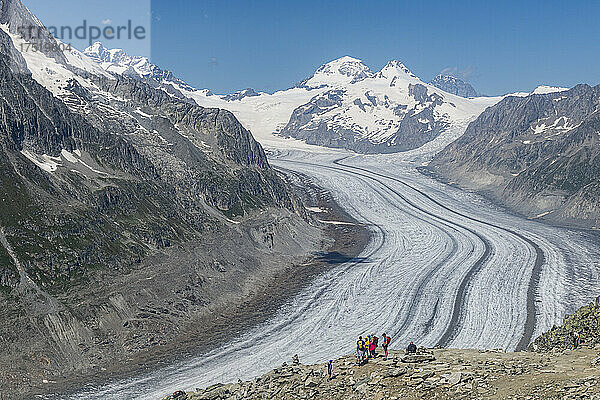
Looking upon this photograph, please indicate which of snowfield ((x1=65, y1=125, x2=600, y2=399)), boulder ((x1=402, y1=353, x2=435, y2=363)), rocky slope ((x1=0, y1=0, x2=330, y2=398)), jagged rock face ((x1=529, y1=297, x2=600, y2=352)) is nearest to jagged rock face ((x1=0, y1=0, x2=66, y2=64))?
rocky slope ((x1=0, y1=0, x2=330, y2=398))

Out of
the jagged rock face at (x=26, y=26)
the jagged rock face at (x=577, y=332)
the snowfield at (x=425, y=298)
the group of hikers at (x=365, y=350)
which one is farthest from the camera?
the jagged rock face at (x=26, y=26)

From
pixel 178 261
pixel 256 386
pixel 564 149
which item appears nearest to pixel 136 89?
pixel 178 261

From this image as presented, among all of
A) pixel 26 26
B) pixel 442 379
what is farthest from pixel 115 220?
pixel 26 26

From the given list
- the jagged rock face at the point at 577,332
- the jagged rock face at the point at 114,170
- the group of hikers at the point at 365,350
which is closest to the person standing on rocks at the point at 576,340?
the jagged rock face at the point at 577,332

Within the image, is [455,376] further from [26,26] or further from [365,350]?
[26,26]

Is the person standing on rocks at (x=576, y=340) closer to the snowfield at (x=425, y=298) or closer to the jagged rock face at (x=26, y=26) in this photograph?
the snowfield at (x=425, y=298)

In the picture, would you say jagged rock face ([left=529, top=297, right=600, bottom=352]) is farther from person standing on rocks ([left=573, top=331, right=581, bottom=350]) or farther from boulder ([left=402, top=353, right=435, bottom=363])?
boulder ([left=402, top=353, right=435, bottom=363])
